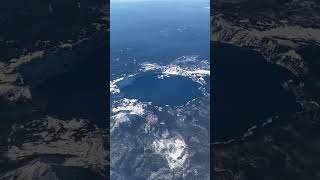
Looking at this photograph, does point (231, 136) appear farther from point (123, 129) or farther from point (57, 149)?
point (123, 129)

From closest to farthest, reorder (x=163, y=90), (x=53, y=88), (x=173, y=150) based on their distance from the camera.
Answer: (x=53, y=88) → (x=173, y=150) → (x=163, y=90)

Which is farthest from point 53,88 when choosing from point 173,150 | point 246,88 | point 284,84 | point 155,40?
point 155,40

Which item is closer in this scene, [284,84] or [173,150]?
[284,84]

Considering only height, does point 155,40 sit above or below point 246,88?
below

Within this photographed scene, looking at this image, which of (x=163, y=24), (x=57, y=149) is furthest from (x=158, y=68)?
(x=57, y=149)

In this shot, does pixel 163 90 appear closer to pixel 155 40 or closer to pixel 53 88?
pixel 155 40

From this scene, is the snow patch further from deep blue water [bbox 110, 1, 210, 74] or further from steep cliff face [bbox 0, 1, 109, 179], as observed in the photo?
steep cliff face [bbox 0, 1, 109, 179]
